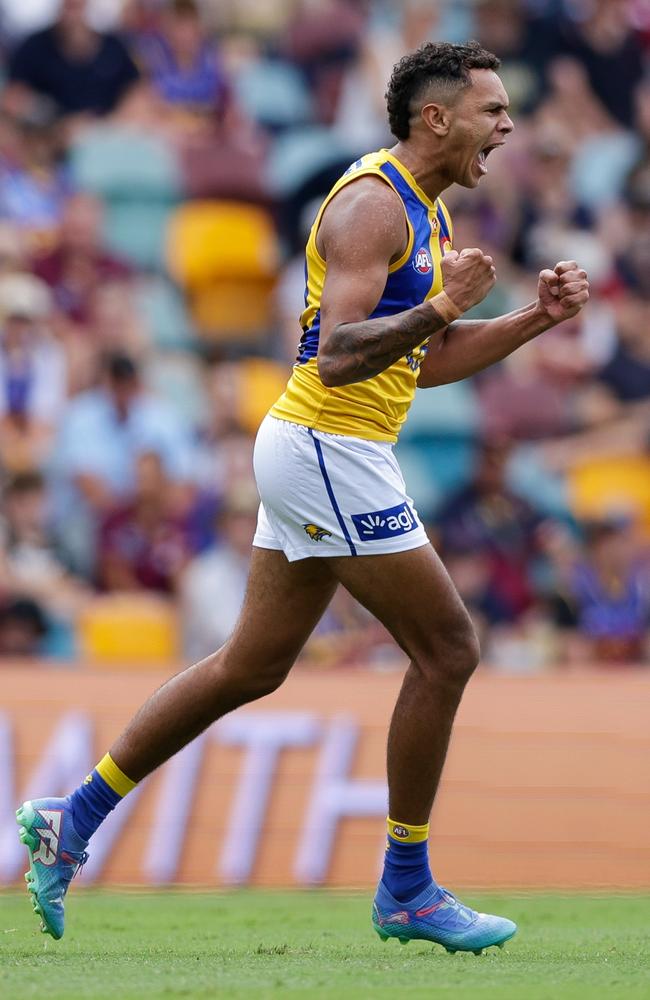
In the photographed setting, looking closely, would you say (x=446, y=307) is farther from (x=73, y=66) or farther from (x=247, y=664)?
(x=73, y=66)

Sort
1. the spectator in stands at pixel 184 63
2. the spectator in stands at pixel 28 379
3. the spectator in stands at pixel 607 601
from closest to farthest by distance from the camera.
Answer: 1. the spectator in stands at pixel 607 601
2. the spectator in stands at pixel 28 379
3. the spectator in stands at pixel 184 63

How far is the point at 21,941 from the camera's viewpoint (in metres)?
5.84

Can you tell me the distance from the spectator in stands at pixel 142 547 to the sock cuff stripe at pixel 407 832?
16.9 ft

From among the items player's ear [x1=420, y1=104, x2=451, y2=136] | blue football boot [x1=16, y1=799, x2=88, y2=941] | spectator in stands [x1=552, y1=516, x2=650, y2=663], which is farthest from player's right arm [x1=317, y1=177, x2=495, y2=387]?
spectator in stands [x1=552, y1=516, x2=650, y2=663]

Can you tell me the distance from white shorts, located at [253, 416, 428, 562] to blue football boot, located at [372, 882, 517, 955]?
1.09m

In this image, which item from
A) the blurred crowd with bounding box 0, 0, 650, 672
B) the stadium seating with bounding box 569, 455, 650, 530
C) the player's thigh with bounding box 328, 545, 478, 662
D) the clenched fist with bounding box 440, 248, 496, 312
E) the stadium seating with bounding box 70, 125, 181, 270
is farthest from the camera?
the stadium seating with bounding box 70, 125, 181, 270

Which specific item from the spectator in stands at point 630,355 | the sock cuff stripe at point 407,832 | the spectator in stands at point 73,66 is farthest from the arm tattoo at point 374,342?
the spectator in stands at point 73,66

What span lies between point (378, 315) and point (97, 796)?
5.59ft

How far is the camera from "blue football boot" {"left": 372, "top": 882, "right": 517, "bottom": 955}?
18.1 ft

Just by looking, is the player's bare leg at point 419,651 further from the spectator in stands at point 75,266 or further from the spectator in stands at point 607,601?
the spectator in stands at point 75,266

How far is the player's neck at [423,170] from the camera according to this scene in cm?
547

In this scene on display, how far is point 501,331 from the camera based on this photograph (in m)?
5.84

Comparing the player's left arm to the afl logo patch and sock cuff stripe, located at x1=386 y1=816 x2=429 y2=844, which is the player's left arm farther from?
sock cuff stripe, located at x1=386 y1=816 x2=429 y2=844

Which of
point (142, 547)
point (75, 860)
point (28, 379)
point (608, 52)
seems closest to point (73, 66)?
point (28, 379)
